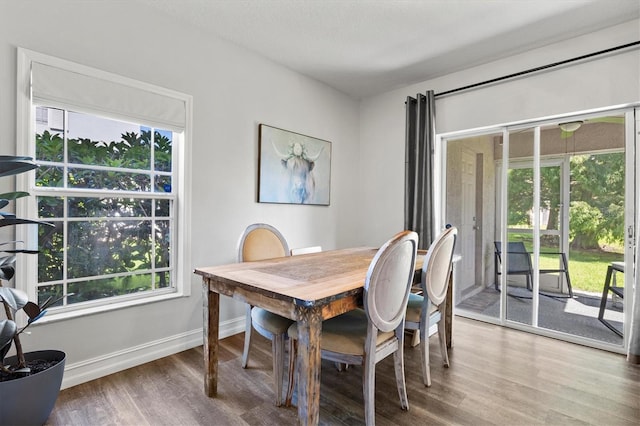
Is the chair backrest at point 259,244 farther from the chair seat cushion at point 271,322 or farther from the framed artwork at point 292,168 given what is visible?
the framed artwork at point 292,168

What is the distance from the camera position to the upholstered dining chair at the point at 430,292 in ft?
6.50

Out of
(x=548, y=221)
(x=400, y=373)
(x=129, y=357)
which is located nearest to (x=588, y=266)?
(x=548, y=221)

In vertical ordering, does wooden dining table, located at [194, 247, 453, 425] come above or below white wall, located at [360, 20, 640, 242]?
below

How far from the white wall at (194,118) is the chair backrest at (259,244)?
1.67 feet

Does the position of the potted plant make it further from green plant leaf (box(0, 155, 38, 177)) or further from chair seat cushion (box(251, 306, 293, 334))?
chair seat cushion (box(251, 306, 293, 334))

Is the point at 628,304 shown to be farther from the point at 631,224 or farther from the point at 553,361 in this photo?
the point at 553,361

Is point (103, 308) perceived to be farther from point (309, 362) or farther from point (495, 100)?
point (495, 100)

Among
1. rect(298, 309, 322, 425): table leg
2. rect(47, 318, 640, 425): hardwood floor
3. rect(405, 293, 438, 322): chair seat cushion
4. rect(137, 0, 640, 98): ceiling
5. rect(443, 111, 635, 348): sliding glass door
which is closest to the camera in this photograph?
rect(298, 309, 322, 425): table leg

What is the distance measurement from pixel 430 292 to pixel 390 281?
542 mm

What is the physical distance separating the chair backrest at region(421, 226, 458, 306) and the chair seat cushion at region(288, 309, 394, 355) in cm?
45

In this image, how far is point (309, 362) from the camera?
4.42 ft

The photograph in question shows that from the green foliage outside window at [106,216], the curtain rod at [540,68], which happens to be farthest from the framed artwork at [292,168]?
the curtain rod at [540,68]

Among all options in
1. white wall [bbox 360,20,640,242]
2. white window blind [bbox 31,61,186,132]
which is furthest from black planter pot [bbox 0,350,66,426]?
white wall [bbox 360,20,640,242]

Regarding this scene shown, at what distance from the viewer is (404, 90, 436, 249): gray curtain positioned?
11.1ft
